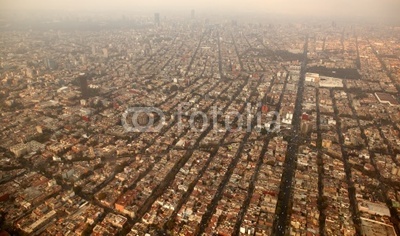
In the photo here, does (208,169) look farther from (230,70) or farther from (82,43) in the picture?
(82,43)

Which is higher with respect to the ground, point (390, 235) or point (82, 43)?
point (82, 43)

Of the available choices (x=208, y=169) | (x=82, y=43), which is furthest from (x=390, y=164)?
(x=82, y=43)

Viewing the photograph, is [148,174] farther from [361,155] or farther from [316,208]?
[361,155]

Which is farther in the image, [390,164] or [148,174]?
[390,164]

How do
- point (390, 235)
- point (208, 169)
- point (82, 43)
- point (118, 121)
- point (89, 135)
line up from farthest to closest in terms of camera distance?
point (82, 43) < point (118, 121) < point (89, 135) < point (208, 169) < point (390, 235)

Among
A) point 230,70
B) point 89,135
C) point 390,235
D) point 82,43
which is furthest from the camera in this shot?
point 82,43

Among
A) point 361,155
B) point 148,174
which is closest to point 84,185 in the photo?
point 148,174
